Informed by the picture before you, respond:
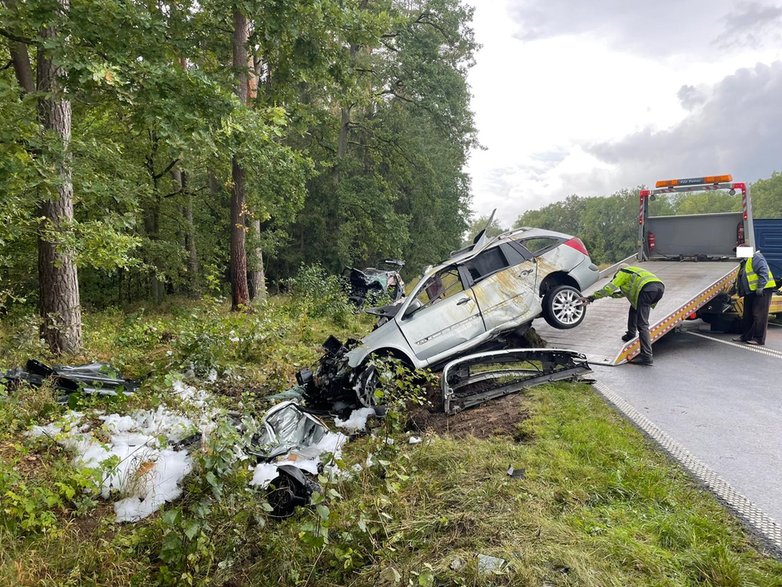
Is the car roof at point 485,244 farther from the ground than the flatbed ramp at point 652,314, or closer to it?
farther from the ground

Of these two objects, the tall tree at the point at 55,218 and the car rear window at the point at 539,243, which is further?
the car rear window at the point at 539,243

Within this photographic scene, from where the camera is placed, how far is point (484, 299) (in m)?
7.25

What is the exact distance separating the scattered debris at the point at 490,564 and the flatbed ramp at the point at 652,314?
15.1 feet

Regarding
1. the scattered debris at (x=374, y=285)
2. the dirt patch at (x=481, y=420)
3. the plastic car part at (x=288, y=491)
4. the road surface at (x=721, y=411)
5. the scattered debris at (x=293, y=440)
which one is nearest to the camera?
the road surface at (x=721, y=411)

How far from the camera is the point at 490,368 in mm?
7355

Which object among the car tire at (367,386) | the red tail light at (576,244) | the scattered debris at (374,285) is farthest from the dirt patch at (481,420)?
the scattered debris at (374,285)

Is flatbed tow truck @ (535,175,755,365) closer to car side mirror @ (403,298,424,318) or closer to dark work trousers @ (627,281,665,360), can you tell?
dark work trousers @ (627,281,665,360)

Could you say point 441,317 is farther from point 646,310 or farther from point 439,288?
point 646,310

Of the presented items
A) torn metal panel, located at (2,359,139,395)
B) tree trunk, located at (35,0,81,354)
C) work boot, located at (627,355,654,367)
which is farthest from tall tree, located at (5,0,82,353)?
work boot, located at (627,355,654,367)

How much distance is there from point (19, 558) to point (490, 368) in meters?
5.84

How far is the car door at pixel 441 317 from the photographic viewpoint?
6.95 meters

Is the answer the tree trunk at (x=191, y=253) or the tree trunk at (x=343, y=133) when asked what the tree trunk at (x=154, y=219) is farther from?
the tree trunk at (x=343, y=133)

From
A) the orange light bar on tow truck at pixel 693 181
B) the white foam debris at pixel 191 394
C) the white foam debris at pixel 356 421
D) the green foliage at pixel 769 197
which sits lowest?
the white foam debris at pixel 356 421

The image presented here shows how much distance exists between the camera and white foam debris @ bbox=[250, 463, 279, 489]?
372cm
